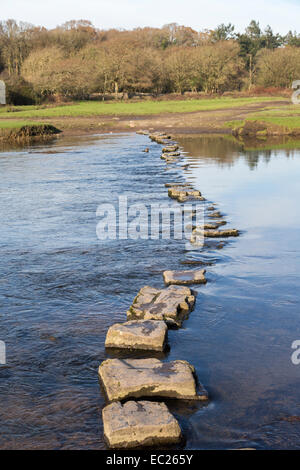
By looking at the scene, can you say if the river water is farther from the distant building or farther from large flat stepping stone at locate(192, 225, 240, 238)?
the distant building

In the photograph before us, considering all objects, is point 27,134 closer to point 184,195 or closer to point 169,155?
point 169,155

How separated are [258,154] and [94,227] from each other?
49.1ft

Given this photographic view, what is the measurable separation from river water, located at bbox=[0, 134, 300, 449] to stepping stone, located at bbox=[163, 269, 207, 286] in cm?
17

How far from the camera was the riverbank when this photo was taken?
3652cm

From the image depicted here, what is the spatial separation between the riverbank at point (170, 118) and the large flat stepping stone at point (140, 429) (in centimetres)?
3210

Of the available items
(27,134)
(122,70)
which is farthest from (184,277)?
(122,70)

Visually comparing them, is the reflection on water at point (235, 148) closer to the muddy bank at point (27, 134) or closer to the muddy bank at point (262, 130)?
the muddy bank at point (262, 130)

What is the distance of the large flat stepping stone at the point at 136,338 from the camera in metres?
5.30

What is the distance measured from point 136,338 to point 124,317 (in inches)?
30.5

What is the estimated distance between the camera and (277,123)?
113 feet

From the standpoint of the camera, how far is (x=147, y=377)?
4527mm

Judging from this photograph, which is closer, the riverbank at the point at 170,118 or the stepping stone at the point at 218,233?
the stepping stone at the point at 218,233

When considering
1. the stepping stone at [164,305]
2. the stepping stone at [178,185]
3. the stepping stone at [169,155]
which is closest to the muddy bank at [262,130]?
the stepping stone at [169,155]
